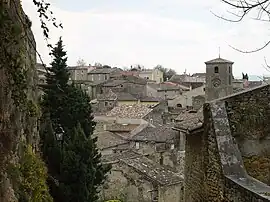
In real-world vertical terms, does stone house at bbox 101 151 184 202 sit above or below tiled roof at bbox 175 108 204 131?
below

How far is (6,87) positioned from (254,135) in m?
4.51

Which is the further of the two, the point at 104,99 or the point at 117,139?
the point at 104,99

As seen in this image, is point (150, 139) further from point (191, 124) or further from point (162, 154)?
point (191, 124)

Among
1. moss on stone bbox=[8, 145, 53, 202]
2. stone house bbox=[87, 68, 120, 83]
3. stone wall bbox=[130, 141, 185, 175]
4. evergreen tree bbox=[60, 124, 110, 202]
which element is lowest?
stone wall bbox=[130, 141, 185, 175]

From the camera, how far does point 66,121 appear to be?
789 inches

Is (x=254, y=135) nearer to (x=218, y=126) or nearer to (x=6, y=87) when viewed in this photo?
(x=218, y=126)

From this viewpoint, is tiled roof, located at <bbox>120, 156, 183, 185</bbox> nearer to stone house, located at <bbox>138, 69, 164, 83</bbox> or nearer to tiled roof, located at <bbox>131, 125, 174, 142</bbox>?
tiled roof, located at <bbox>131, 125, 174, 142</bbox>

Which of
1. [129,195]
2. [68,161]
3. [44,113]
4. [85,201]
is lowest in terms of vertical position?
[129,195]

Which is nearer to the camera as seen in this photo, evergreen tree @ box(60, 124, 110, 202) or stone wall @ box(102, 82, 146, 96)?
evergreen tree @ box(60, 124, 110, 202)

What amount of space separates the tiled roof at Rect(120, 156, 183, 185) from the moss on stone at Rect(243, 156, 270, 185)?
48.2ft

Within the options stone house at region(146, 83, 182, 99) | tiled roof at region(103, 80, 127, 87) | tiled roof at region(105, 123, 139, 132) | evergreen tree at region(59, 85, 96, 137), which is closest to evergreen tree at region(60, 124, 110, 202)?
evergreen tree at region(59, 85, 96, 137)

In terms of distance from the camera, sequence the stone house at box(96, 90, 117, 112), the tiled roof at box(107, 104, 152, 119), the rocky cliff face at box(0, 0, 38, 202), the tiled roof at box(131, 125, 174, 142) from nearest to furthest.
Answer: the rocky cliff face at box(0, 0, 38, 202), the tiled roof at box(131, 125, 174, 142), the tiled roof at box(107, 104, 152, 119), the stone house at box(96, 90, 117, 112)

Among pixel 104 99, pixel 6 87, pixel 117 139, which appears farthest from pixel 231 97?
pixel 104 99

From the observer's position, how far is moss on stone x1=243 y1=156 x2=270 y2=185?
797cm
